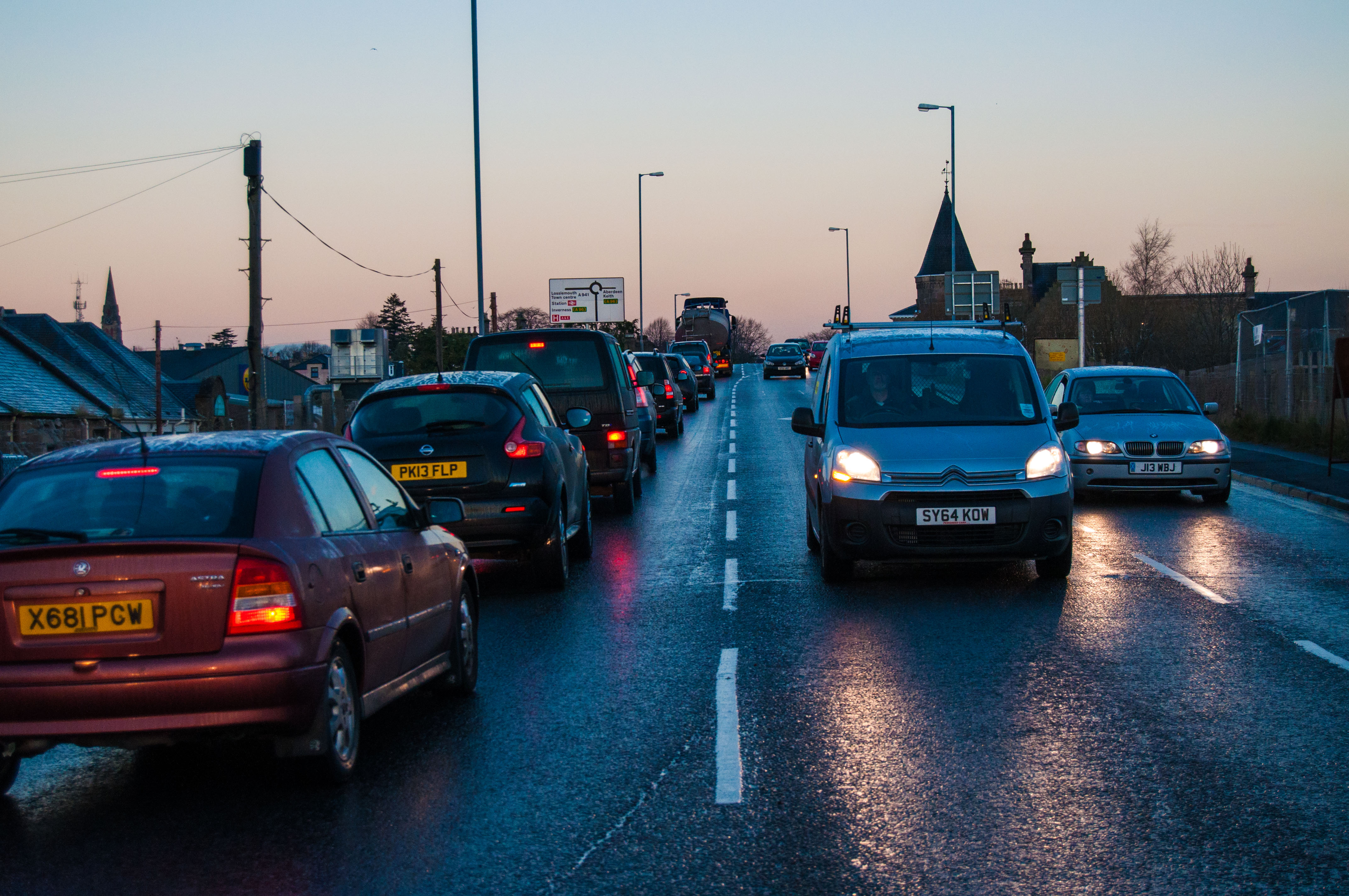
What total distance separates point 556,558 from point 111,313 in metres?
155

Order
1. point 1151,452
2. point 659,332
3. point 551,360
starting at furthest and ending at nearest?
point 659,332 → point 1151,452 → point 551,360

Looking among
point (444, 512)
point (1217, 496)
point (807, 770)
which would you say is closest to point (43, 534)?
point (444, 512)

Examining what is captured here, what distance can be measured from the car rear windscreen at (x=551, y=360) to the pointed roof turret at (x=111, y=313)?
147353 millimetres

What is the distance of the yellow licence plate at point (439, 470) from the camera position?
10328mm

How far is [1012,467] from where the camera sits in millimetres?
9953

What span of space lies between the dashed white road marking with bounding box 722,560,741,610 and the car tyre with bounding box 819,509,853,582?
2.26 ft

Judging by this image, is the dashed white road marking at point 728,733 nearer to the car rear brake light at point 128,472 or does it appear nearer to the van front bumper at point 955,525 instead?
the van front bumper at point 955,525

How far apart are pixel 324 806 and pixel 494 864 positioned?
40.1 inches

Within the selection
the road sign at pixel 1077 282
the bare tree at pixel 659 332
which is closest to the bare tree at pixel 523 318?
the bare tree at pixel 659 332

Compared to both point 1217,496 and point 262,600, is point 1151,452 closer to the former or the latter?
point 1217,496

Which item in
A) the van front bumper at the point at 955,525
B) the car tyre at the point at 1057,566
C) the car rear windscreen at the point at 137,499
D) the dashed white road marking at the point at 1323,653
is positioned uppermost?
the car rear windscreen at the point at 137,499

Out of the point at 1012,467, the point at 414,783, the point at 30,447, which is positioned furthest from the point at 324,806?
the point at 30,447

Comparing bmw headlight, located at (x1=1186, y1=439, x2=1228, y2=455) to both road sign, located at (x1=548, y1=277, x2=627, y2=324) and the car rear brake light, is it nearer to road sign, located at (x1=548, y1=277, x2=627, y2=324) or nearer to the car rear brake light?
the car rear brake light

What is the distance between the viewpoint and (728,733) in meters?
6.11
